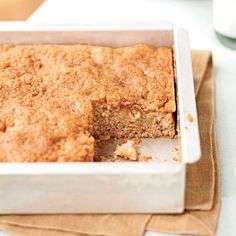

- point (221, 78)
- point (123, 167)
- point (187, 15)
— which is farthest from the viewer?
point (187, 15)

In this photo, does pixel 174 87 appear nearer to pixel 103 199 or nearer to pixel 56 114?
pixel 56 114

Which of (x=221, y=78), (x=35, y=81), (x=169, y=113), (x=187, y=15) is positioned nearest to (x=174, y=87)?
(x=169, y=113)

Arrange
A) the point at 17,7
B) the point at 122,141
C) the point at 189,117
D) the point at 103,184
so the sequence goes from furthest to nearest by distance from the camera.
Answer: the point at 17,7, the point at 122,141, the point at 189,117, the point at 103,184

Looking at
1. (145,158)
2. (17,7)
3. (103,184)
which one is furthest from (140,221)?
(17,7)

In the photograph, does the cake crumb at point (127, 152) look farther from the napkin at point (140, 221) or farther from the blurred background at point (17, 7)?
the blurred background at point (17, 7)

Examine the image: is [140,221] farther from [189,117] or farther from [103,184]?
[189,117]

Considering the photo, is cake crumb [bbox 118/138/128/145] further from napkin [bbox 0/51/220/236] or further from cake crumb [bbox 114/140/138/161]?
napkin [bbox 0/51/220/236]

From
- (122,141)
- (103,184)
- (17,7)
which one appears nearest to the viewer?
(103,184)
